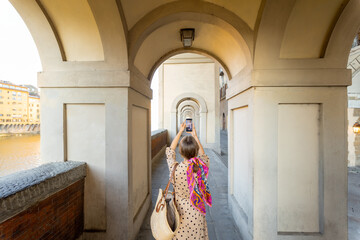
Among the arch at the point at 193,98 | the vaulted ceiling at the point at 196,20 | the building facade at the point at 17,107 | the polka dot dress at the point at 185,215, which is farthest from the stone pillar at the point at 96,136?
the arch at the point at 193,98

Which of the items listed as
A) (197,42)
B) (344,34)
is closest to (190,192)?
(344,34)

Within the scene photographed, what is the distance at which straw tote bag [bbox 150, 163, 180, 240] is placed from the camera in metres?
1.80

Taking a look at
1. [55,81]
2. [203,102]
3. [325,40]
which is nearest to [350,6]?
[325,40]

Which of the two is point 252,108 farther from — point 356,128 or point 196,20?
point 356,128

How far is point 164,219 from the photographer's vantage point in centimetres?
182

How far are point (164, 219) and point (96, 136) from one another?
1.82 meters

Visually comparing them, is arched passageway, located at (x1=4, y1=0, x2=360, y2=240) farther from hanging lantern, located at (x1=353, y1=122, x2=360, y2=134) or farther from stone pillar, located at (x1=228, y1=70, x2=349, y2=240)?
hanging lantern, located at (x1=353, y1=122, x2=360, y2=134)

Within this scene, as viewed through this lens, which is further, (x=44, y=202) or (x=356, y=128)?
(x=356, y=128)

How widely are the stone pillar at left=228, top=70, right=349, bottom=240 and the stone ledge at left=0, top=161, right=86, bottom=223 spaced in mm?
2919

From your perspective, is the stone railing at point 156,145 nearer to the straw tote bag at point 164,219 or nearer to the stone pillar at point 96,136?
the stone pillar at point 96,136

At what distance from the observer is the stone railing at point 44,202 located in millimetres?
1554

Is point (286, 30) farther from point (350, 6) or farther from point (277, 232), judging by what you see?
point (277, 232)

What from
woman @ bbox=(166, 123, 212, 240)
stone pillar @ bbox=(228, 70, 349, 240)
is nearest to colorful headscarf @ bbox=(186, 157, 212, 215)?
woman @ bbox=(166, 123, 212, 240)

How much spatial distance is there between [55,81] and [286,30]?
3981 millimetres
